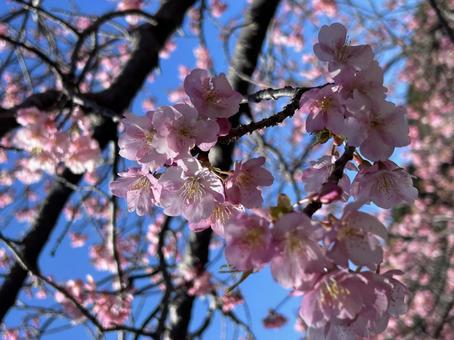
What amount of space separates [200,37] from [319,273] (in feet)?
10.2

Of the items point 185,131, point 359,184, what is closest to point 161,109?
point 185,131

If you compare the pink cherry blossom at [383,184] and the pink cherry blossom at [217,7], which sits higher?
the pink cherry blossom at [217,7]

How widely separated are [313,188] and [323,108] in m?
0.16

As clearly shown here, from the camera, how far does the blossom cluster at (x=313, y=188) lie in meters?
0.63

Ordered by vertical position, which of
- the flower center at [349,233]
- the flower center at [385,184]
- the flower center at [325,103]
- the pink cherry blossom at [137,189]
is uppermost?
the flower center at [325,103]

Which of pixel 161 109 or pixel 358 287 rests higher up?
pixel 161 109

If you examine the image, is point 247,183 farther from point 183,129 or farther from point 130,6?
point 130,6

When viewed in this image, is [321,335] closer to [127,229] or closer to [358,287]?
[358,287]

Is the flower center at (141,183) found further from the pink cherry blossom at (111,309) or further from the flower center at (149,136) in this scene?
the pink cherry blossom at (111,309)

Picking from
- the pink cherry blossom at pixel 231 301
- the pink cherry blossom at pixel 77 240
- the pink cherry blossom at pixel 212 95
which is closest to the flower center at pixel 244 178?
the pink cherry blossom at pixel 212 95

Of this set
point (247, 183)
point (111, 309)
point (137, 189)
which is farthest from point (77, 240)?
point (247, 183)

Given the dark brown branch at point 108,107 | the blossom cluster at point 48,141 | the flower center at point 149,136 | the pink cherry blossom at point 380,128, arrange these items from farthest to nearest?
the dark brown branch at point 108,107 < the blossom cluster at point 48,141 < the flower center at point 149,136 < the pink cherry blossom at point 380,128

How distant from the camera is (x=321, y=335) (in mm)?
720

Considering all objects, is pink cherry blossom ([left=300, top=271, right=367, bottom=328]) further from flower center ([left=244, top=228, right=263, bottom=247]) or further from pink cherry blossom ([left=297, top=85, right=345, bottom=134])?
pink cherry blossom ([left=297, top=85, right=345, bottom=134])
